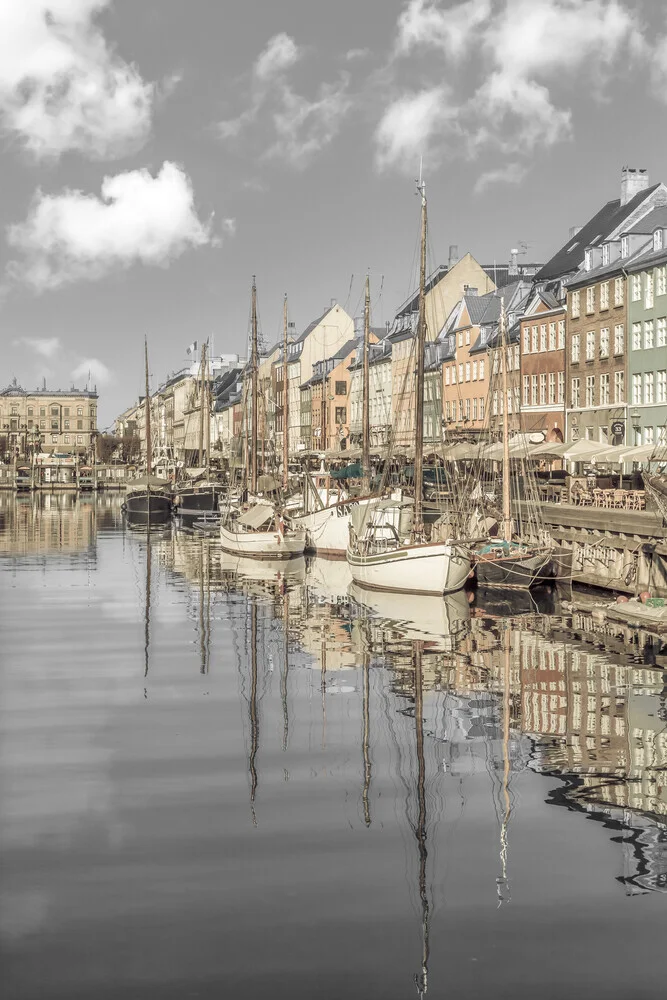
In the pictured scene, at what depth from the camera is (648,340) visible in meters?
78.8

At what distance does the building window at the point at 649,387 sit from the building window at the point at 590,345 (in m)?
7.98

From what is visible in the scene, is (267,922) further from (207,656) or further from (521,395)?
(521,395)

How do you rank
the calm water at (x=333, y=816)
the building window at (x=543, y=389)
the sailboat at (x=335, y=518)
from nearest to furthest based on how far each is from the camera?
the calm water at (x=333, y=816)
the sailboat at (x=335, y=518)
the building window at (x=543, y=389)

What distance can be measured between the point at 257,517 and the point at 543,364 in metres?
34.3

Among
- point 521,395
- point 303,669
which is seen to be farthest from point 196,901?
point 521,395

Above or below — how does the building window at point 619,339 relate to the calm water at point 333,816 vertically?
above

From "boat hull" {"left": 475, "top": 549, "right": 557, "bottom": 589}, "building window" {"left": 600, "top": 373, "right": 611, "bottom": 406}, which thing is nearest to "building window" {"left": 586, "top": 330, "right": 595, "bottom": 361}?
"building window" {"left": 600, "top": 373, "right": 611, "bottom": 406}

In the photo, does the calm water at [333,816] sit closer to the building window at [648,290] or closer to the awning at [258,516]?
the awning at [258,516]

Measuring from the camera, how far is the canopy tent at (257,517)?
68.2 metres

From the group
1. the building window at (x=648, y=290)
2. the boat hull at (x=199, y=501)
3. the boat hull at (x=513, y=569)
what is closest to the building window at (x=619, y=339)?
the building window at (x=648, y=290)

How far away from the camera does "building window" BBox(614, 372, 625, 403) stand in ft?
268

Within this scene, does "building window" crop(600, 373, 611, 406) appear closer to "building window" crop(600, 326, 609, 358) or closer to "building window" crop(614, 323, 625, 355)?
"building window" crop(600, 326, 609, 358)

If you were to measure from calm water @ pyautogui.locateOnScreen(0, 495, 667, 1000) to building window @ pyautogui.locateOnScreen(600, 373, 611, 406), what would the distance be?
4927cm

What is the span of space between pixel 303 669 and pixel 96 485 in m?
172
